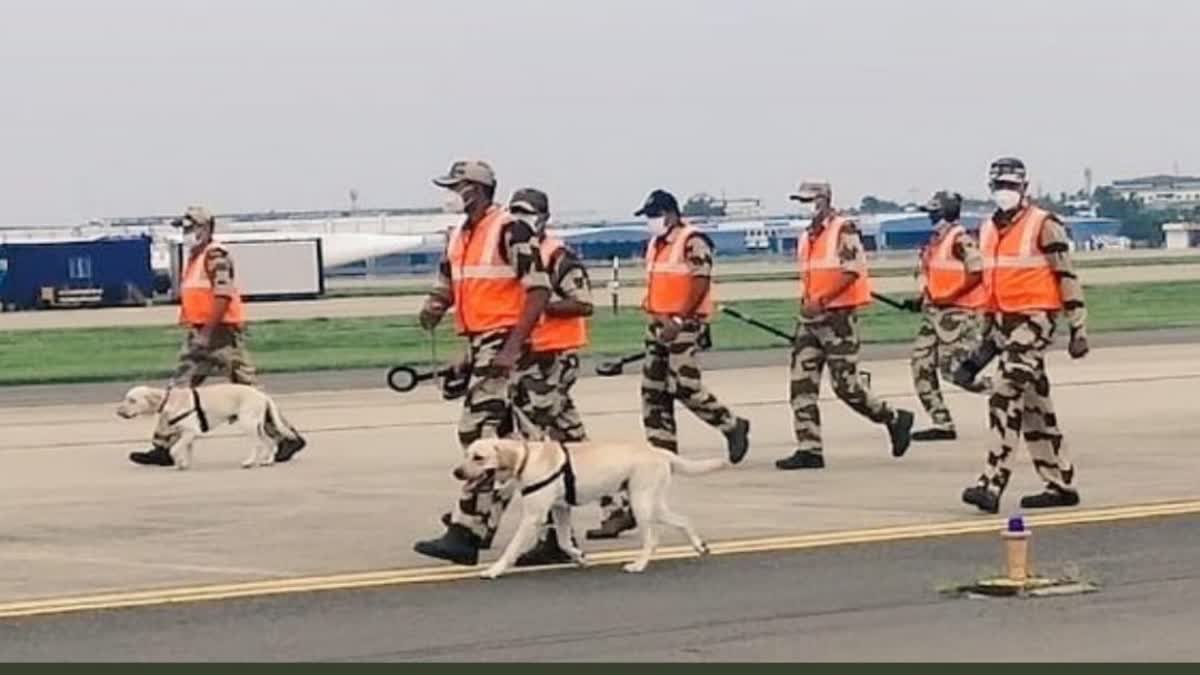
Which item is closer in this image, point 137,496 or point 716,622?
point 716,622

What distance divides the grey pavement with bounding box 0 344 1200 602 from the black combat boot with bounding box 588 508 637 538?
226mm

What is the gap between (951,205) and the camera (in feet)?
65.1

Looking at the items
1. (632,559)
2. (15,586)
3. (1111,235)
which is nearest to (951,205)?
(632,559)

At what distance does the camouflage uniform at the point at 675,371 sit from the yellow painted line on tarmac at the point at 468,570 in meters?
2.69

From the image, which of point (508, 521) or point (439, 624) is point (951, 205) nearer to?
point (508, 521)

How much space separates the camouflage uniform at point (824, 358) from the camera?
17000 mm

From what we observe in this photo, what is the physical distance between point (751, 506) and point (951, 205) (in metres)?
5.72

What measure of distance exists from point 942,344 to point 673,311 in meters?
4.19

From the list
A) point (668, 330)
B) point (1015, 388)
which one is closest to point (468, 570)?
point (1015, 388)

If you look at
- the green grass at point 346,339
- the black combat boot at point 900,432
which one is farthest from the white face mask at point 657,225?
the green grass at point 346,339

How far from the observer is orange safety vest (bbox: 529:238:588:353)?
12500mm

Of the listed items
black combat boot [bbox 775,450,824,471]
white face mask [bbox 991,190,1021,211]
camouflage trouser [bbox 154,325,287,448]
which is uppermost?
white face mask [bbox 991,190,1021,211]

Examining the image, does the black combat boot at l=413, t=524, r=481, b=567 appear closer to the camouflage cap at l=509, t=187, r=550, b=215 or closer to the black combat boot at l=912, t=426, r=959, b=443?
the camouflage cap at l=509, t=187, r=550, b=215

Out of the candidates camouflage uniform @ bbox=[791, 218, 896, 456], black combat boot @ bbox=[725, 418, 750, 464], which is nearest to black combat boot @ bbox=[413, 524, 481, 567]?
black combat boot @ bbox=[725, 418, 750, 464]
